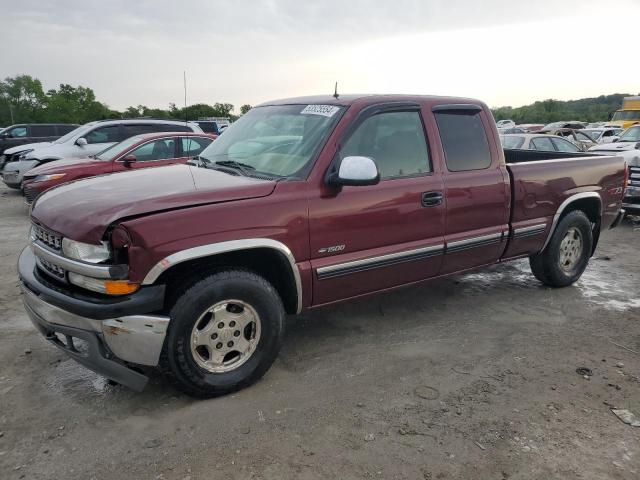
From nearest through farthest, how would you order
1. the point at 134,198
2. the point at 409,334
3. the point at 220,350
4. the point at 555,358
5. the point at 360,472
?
1. the point at 360,472
2. the point at 134,198
3. the point at 220,350
4. the point at 555,358
5. the point at 409,334

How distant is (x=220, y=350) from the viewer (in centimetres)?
320

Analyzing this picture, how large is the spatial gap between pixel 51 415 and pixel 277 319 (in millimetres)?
1447

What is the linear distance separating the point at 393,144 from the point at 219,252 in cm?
167

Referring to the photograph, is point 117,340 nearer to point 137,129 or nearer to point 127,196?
point 127,196

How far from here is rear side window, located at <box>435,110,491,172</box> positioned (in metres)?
4.20

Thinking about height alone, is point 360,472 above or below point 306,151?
below

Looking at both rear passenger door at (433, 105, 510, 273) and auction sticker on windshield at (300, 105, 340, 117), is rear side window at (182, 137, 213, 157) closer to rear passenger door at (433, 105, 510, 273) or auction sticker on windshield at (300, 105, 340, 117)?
auction sticker on windshield at (300, 105, 340, 117)

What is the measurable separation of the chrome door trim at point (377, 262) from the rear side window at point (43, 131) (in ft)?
58.8

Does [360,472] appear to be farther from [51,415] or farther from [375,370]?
[51,415]

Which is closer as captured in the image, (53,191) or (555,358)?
(53,191)

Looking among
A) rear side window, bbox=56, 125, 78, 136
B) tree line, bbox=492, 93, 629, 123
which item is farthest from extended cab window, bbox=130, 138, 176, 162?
tree line, bbox=492, 93, 629, 123

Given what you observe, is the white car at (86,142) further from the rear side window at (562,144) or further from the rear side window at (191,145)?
the rear side window at (562,144)

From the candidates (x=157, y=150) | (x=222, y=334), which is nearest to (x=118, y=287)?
(x=222, y=334)

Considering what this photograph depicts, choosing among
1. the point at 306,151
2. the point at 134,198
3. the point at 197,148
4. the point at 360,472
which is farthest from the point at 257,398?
the point at 197,148
